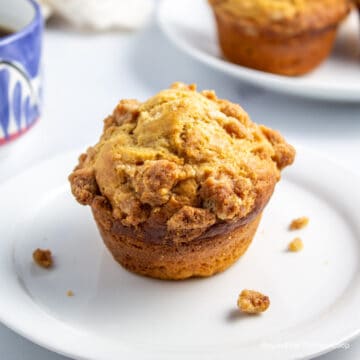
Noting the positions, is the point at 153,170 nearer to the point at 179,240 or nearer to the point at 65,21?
the point at 179,240

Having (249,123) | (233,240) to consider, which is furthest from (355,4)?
(233,240)

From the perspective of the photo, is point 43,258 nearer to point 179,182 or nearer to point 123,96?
point 179,182

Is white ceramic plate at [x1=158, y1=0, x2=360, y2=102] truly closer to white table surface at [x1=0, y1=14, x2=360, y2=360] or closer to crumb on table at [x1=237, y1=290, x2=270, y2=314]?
white table surface at [x1=0, y1=14, x2=360, y2=360]

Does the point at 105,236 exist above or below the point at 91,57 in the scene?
above

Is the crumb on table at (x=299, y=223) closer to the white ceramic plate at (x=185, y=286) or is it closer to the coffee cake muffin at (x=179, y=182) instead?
the white ceramic plate at (x=185, y=286)

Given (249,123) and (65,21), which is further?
(65,21)

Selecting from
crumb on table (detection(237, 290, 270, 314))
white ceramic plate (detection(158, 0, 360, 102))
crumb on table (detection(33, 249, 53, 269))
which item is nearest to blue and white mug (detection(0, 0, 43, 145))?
white ceramic plate (detection(158, 0, 360, 102))
